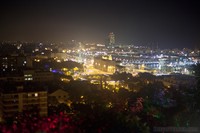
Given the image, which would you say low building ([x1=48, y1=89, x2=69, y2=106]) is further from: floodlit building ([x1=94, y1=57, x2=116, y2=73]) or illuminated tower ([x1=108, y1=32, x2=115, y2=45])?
illuminated tower ([x1=108, y1=32, x2=115, y2=45])

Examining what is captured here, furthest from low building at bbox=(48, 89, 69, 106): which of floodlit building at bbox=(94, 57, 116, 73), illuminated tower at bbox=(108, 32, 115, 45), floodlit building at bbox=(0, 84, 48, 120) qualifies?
illuminated tower at bbox=(108, 32, 115, 45)

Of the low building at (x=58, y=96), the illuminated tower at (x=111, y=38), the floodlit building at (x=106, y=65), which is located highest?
the illuminated tower at (x=111, y=38)

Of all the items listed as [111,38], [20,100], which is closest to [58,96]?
[20,100]

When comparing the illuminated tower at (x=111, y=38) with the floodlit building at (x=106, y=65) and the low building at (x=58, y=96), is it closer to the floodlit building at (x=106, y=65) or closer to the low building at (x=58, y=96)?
the floodlit building at (x=106, y=65)

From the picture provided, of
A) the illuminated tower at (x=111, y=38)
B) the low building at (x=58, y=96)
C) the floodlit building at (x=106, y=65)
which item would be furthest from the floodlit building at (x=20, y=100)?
the illuminated tower at (x=111, y=38)

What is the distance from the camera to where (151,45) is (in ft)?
135

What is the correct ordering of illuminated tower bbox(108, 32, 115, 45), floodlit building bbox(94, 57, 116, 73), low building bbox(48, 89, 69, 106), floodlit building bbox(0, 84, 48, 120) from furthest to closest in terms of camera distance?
illuminated tower bbox(108, 32, 115, 45) < floodlit building bbox(94, 57, 116, 73) < low building bbox(48, 89, 69, 106) < floodlit building bbox(0, 84, 48, 120)

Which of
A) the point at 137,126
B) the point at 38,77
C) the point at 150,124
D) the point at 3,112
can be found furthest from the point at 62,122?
the point at 38,77

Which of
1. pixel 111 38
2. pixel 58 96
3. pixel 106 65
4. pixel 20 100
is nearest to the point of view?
pixel 20 100

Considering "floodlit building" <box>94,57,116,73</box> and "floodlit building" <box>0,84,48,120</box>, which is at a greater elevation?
"floodlit building" <box>94,57,116,73</box>

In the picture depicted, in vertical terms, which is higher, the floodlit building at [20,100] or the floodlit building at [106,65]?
the floodlit building at [106,65]

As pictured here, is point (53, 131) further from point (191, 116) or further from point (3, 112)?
point (3, 112)

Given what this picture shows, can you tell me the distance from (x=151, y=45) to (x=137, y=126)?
3817 cm

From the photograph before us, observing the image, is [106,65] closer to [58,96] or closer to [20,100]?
[58,96]
